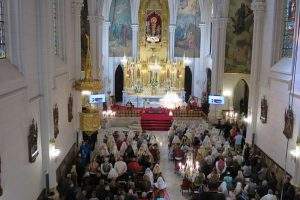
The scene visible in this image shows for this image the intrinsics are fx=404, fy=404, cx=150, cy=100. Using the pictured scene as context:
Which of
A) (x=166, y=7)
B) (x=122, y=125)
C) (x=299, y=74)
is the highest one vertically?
(x=166, y=7)

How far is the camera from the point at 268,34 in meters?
16.9

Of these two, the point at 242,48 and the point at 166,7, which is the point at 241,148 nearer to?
the point at 242,48

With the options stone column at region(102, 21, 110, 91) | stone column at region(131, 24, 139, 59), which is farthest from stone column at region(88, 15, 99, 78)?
stone column at region(131, 24, 139, 59)

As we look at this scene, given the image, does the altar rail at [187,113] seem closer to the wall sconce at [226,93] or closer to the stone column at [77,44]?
the wall sconce at [226,93]

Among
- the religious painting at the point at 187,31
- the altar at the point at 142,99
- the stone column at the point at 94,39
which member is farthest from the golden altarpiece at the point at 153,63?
the stone column at the point at 94,39

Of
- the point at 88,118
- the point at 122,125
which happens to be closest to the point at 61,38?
the point at 88,118

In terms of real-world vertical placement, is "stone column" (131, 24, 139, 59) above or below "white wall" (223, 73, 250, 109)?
above

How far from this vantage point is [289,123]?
13.8 meters

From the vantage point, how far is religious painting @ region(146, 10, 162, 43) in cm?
3284

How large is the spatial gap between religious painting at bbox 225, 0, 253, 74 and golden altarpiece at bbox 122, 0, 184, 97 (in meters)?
7.06

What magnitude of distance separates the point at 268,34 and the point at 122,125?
37.9 feet

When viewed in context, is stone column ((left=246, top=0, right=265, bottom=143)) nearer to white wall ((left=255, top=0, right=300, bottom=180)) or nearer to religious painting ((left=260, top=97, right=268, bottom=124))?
white wall ((left=255, top=0, right=300, bottom=180))

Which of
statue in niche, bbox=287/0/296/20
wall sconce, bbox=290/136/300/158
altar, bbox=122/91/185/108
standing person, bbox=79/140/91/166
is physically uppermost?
statue in niche, bbox=287/0/296/20

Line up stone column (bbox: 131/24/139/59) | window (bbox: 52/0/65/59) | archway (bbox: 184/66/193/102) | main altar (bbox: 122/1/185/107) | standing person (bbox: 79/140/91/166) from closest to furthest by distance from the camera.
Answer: window (bbox: 52/0/65/59) → standing person (bbox: 79/140/91/166) → main altar (bbox: 122/1/185/107) → stone column (bbox: 131/24/139/59) → archway (bbox: 184/66/193/102)
